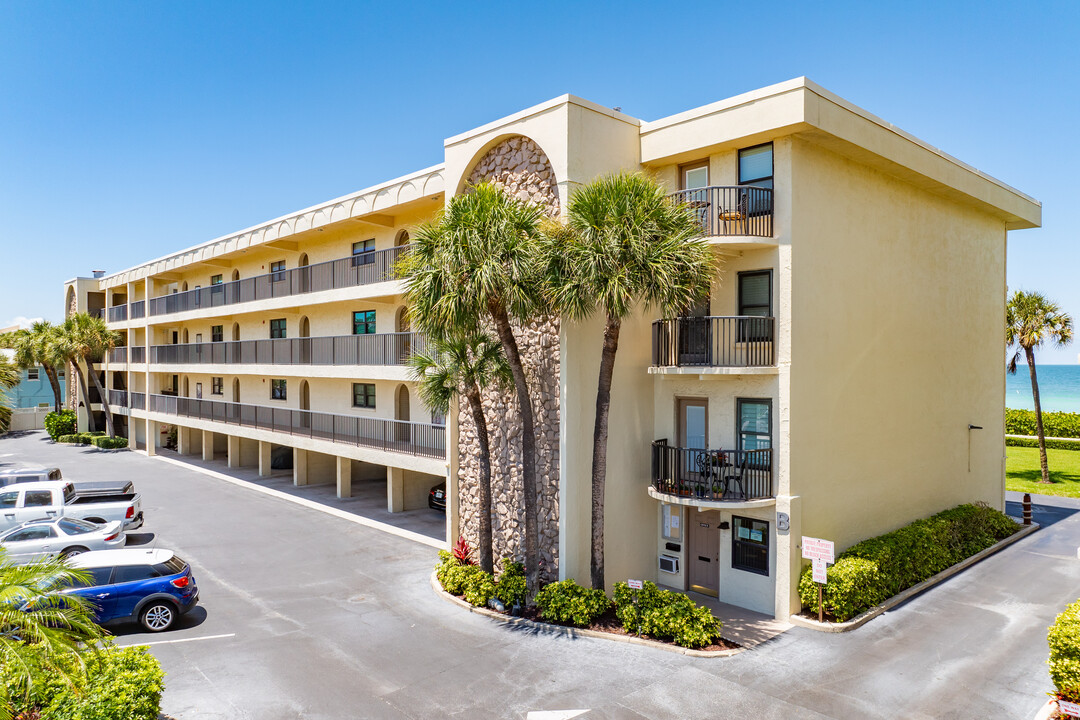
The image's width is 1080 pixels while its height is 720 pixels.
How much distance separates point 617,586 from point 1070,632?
7.56 m

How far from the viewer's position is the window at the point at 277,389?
30.8m

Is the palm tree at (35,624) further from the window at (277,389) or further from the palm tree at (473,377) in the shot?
the window at (277,389)

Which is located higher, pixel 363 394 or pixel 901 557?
pixel 363 394

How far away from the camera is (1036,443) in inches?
1668

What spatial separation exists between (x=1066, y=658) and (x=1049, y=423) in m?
41.9

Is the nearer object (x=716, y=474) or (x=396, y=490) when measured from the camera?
(x=716, y=474)

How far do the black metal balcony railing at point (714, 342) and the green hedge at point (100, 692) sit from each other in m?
11.1

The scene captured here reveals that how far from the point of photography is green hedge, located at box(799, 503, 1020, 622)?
14242 mm

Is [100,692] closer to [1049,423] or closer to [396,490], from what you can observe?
[396,490]

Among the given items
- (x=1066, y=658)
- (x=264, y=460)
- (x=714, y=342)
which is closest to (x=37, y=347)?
(x=264, y=460)

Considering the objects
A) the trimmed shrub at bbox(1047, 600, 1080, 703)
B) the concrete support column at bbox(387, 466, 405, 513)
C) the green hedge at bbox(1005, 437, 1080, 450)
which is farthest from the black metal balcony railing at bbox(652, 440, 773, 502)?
the green hedge at bbox(1005, 437, 1080, 450)

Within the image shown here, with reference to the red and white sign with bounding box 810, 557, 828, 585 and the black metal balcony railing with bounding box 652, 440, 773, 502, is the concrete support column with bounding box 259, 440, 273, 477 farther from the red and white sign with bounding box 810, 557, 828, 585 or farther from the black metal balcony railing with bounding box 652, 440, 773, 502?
the red and white sign with bounding box 810, 557, 828, 585

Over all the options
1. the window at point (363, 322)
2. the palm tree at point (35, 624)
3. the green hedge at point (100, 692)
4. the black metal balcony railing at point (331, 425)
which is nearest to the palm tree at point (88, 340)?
the black metal balcony railing at point (331, 425)

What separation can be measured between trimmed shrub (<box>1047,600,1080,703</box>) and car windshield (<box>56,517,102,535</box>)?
21548mm
